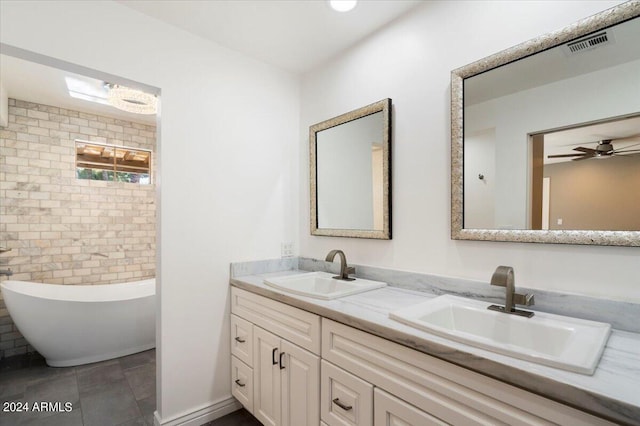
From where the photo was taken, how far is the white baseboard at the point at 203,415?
1.84 metres

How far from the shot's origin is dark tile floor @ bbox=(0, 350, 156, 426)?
199cm

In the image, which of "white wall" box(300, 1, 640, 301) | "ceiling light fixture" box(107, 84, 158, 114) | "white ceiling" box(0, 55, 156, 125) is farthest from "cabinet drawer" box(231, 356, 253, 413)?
"white ceiling" box(0, 55, 156, 125)

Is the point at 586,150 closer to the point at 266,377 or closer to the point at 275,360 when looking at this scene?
the point at 275,360

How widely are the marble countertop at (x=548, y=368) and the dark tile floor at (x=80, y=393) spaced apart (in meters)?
1.78

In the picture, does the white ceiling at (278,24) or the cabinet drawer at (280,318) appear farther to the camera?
the white ceiling at (278,24)

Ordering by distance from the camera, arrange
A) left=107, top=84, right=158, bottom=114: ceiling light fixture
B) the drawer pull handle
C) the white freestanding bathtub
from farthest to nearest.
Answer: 1. the white freestanding bathtub
2. left=107, top=84, right=158, bottom=114: ceiling light fixture
3. the drawer pull handle

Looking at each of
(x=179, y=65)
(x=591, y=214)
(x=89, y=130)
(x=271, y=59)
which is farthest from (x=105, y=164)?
(x=591, y=214)

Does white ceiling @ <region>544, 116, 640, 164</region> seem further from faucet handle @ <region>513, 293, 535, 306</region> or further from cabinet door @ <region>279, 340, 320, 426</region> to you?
cabinet door @ <region>279, 340, 320, 426</region>

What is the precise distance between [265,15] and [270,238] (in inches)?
57.7

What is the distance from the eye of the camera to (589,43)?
3.78ft

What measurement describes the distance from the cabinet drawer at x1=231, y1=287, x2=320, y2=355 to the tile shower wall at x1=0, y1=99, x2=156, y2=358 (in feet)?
7.46

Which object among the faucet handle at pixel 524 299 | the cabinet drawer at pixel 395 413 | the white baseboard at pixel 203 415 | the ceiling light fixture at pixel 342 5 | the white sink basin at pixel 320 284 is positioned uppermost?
the ceiling light fixture at pixel 342 5

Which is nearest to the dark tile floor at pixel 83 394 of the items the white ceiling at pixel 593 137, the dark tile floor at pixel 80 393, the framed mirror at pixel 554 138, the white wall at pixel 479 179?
the dark tile floor at pixel 80 393

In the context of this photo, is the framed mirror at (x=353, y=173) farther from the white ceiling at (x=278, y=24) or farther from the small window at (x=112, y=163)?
the small window at (x=112, y=163)
